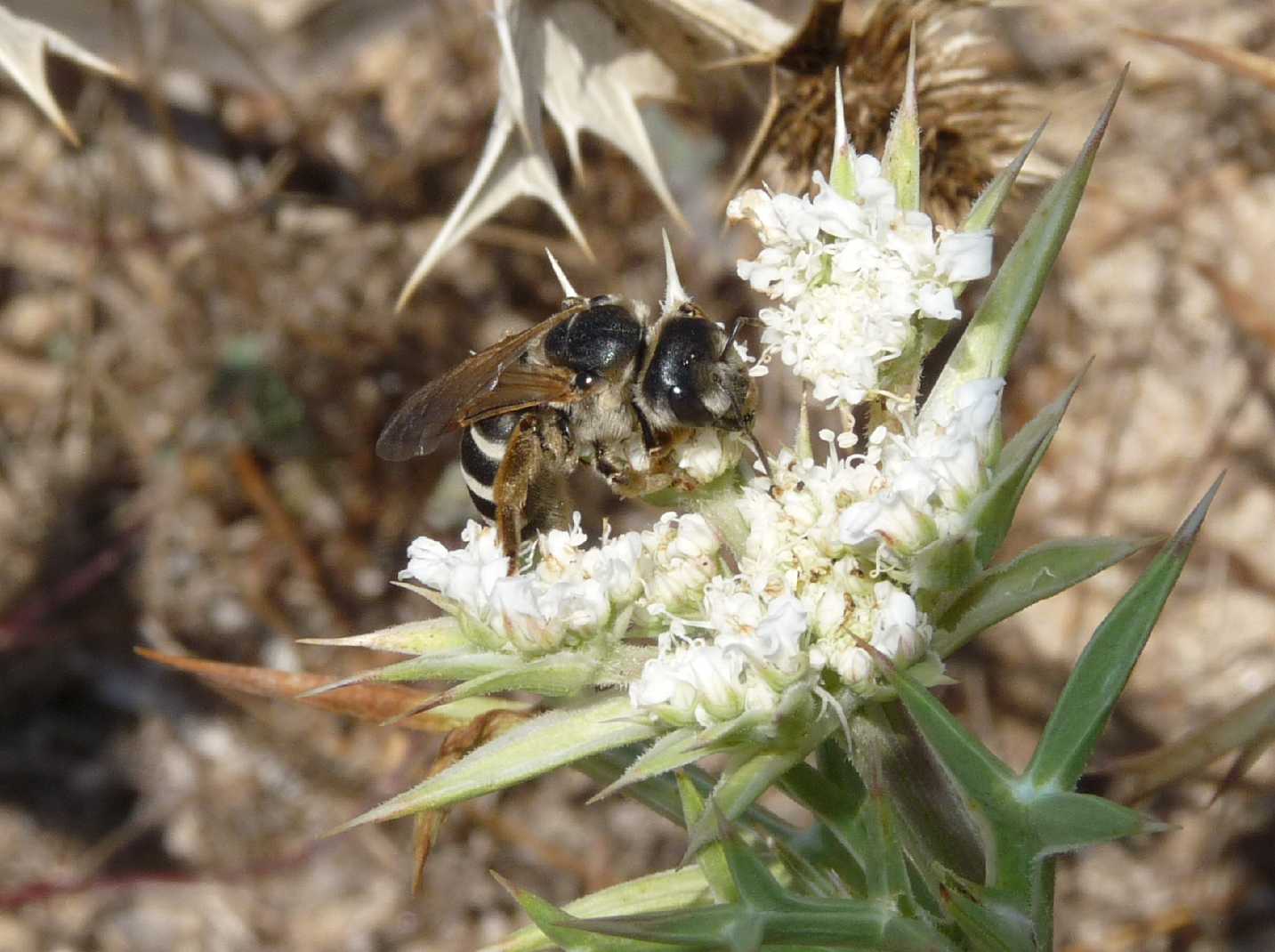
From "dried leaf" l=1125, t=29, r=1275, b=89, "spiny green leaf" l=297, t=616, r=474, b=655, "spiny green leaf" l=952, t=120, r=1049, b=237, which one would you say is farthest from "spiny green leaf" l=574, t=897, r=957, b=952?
"dried leaf" l=1125, t=29, r=1275, b=89

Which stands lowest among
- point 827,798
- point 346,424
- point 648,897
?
point 346,424

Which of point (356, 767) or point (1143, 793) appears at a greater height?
point (1143, 793)

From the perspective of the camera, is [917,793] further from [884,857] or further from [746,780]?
[746,780]

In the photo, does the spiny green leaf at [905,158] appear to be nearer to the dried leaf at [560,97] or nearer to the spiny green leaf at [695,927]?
the dried leaf at [560,97]

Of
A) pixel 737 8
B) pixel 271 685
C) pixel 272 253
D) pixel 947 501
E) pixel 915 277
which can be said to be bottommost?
pixel 272 253

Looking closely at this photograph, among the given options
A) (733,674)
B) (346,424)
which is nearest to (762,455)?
(733,674)

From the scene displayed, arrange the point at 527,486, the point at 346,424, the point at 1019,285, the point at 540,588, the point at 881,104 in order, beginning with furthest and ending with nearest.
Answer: the point at 346,424
the point at 881,104
the point at 527,486
the point at 540,588
the point at 1019,285

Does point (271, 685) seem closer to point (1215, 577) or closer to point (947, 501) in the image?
point (947, 501)

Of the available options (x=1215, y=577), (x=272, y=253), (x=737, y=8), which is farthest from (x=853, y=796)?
(x=272, y=253)

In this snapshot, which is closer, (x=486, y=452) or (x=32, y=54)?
(x=486, y=452)
